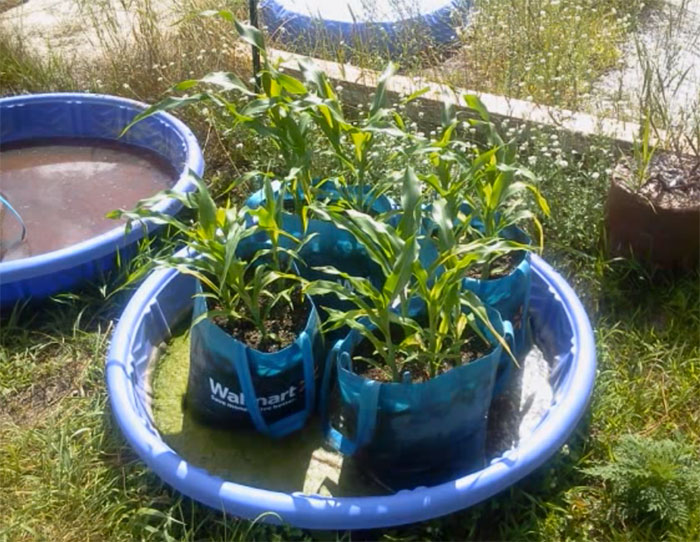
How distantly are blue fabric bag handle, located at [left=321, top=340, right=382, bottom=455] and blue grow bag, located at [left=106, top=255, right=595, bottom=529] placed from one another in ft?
0.57

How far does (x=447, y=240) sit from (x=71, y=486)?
120cm

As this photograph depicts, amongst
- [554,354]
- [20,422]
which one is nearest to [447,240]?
[554,354]

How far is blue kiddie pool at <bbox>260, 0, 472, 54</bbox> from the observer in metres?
3.91

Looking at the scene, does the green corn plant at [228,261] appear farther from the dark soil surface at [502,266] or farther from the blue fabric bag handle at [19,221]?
the blue fabric bag handle at [19,221]

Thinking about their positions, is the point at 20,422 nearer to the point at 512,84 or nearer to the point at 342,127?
the point at 342,127

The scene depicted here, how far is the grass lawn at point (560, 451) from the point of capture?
2143 millimetres

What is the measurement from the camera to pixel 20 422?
2.55 m

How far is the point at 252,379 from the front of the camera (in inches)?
86.3

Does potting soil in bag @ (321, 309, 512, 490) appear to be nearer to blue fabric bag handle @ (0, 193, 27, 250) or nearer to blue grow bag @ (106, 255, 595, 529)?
blue grow bag @ (106, 255, 595, 529)

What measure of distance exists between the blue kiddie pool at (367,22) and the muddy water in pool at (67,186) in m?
1.02

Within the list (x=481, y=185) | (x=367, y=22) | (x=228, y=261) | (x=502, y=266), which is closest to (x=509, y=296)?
(x=502, y=266)

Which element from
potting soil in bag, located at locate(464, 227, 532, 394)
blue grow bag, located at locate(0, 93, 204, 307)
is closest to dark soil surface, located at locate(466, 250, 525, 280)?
potting soil in bag, located at locate(464, 227, 532, 394)

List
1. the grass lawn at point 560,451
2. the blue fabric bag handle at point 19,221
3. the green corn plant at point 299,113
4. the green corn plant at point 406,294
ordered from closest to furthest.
Answer: the green corn plant at point 406,294 < the grass lawn at point 560,451 < the green corn plant at point 299,113 < the blue fabric bag handle at point 19,221

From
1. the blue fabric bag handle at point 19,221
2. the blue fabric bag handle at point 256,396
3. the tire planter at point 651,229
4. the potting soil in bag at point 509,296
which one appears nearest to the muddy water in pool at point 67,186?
the blue fabric bag handle at point 19,221
